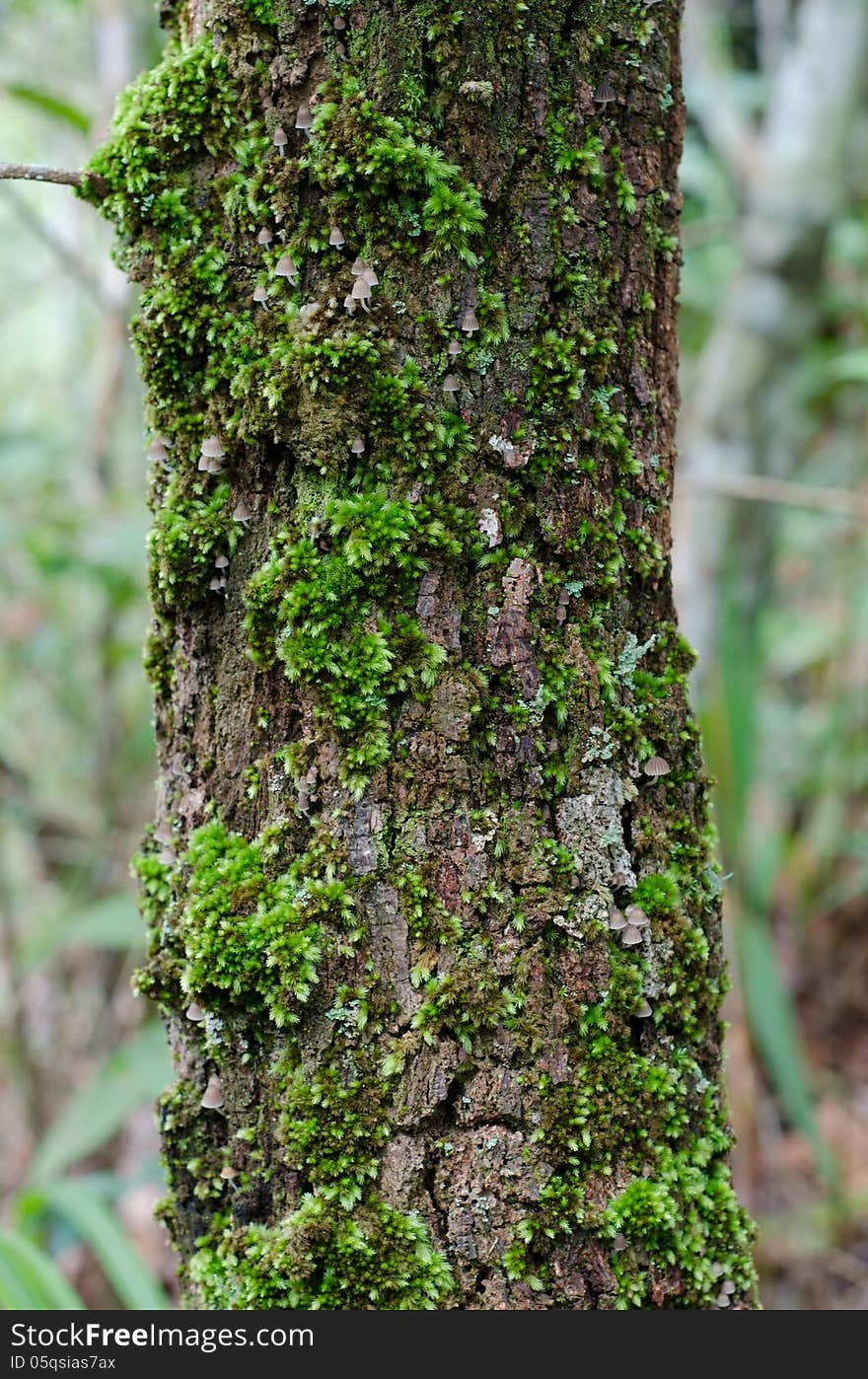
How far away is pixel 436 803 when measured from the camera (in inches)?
37.7

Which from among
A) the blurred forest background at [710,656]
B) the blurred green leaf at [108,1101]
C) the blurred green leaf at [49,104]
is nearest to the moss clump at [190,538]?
the blurred forest background at [710,656]

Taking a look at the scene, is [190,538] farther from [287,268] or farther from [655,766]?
[655,766]

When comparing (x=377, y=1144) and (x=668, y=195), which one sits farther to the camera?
(x=668, y=195)

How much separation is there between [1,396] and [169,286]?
529 cm

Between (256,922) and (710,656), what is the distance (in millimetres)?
2957

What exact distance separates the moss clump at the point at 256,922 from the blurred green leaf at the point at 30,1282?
0.91 m

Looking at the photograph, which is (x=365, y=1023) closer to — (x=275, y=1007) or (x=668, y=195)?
(x=275, y=1007)

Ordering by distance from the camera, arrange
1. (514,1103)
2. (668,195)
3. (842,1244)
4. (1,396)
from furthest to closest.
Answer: (1,396)
(842,1244)
(668,195)
(514,1103)

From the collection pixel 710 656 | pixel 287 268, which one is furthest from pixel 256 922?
pixel 710 656

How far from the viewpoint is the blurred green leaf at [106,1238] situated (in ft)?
6.30

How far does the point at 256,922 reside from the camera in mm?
981

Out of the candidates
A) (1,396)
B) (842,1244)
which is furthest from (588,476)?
(1,396)

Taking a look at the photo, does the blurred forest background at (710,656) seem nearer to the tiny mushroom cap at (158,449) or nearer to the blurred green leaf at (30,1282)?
the blurred green leaf at (30,1282)

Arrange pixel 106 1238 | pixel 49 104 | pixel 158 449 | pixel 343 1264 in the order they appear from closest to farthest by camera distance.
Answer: pixel 343 1264 → pixel 158 449 → pixel 106 1238 → pixel 49 104
